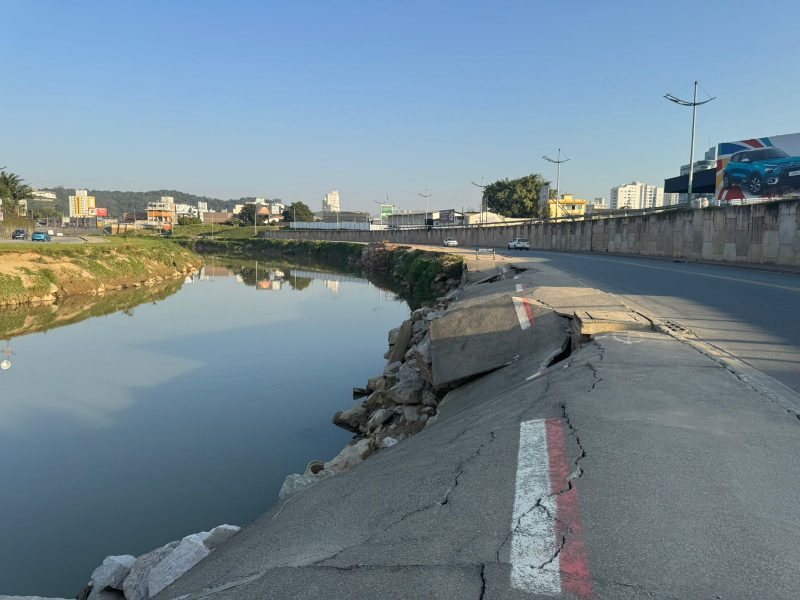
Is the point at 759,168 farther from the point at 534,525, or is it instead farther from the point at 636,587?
the point at 636,587

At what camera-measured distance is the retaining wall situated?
23594 mm

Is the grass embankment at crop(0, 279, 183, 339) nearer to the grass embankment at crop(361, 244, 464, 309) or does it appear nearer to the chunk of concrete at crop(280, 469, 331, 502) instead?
the grass embankment at crop(361, 244, 464, 309)

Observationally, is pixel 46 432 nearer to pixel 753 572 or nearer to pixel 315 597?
pixel 315 597

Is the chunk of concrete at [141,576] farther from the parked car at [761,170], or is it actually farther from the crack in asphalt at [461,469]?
the parked car at [761,170]

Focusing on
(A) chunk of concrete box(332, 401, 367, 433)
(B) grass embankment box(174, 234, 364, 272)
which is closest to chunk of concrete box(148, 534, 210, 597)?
(A) chunk of concrete box(332, 401, 367, 433)

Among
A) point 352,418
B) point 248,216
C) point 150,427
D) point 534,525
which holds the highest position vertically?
point 248,216

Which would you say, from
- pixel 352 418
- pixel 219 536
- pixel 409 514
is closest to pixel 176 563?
pixel 219 536

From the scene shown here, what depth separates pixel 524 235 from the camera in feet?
214

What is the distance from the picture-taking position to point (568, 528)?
11.8 ft

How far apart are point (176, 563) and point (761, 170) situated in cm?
4592

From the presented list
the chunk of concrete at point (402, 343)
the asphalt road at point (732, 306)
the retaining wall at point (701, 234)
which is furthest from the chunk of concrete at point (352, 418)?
the retaining wall at point (701, 234)

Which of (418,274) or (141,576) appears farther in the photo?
(418,274)

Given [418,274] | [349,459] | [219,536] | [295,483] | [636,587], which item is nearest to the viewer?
[636,587]

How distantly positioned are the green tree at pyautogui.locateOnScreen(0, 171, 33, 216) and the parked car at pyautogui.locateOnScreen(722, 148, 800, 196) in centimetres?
9666
